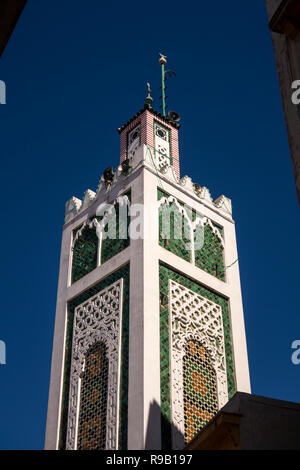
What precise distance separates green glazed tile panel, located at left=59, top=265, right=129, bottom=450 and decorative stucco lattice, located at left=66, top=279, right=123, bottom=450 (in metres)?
0.07

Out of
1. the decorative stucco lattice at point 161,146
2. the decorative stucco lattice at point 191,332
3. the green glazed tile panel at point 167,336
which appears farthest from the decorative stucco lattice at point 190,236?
the decorative stucco lattice at point 161,146

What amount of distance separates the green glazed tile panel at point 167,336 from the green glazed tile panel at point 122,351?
1.49 ft

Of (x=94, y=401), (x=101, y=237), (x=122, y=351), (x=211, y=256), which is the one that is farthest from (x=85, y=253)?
(x=94, y=401)

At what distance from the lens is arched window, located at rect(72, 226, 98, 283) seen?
418 inches

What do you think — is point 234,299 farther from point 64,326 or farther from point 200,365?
point 64,326

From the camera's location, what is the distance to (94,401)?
9102 mm

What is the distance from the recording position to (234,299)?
10.6m

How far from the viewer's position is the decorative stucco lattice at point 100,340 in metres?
8.78

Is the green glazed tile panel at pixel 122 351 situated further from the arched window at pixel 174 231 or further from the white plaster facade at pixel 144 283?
the arched window at pixel 174 231

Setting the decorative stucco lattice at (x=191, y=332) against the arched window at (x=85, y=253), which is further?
the arched window at (x=85, y=253)

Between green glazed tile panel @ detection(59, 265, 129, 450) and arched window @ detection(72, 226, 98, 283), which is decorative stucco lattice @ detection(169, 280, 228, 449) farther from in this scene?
arched window @ detection(72, 226, 98, 283)

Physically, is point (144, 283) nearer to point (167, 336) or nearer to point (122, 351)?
point (167, 336)
